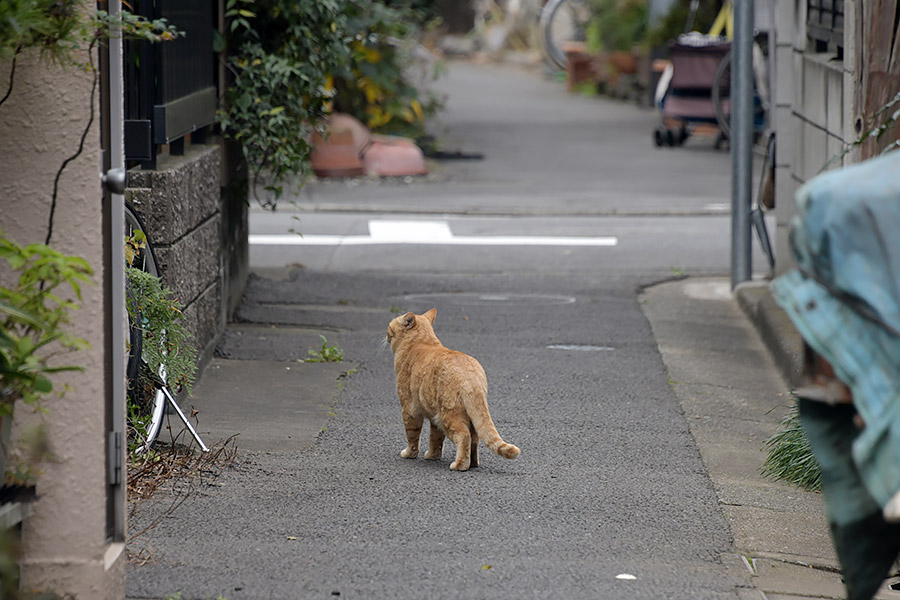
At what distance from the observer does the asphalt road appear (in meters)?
4.01

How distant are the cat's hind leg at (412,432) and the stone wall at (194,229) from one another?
1.43 meters

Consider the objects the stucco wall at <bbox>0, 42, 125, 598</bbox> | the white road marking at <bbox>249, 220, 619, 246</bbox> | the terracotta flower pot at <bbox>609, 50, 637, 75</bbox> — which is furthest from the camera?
the terracotta flower pot at <bbox>609, 50, 637, 75</bbox>

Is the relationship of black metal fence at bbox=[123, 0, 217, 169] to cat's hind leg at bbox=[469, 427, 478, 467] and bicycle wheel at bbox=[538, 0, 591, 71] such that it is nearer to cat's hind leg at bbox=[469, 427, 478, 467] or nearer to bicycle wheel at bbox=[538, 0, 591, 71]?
cat's hind leg at bbox=[469, 427, 478, 467]

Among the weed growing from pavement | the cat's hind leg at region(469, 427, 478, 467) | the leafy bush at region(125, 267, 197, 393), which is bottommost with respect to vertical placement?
the weed growing from pavement

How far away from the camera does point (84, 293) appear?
3.29 m

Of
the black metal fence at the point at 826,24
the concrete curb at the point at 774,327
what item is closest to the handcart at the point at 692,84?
the black metal fence at the point at 826,24

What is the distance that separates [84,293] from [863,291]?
196cm

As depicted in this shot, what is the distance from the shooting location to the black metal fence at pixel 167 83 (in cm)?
584

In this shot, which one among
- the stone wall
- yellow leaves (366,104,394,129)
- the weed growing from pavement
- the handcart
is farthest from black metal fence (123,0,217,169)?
the handcart

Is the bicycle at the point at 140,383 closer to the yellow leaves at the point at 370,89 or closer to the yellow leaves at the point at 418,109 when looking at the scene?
the yellow leaves at the point at 370,89

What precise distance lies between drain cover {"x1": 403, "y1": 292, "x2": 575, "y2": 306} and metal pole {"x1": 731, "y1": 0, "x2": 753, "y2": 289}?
1386mm

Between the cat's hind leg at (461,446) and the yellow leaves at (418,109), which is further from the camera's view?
the yellow leaves at (418,109)

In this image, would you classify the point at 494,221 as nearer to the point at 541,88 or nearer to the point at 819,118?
the point at 819,118

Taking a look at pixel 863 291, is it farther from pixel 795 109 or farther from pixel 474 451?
pixel 795 109
